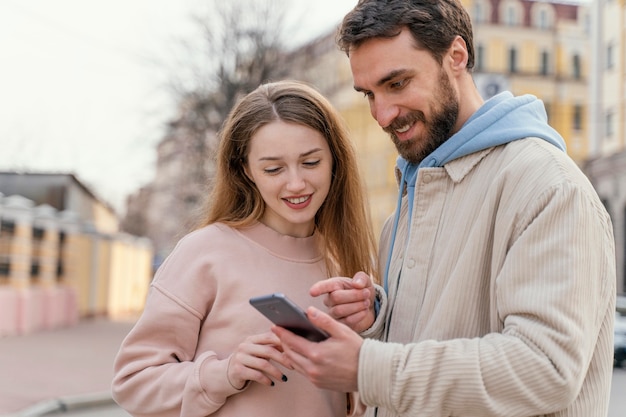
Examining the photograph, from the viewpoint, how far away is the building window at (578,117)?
157ft

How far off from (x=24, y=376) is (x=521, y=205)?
1267 centimetres

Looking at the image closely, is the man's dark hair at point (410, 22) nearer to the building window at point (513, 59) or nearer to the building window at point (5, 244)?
the building window at point (5, 244)

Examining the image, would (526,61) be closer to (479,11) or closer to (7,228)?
(479,11)

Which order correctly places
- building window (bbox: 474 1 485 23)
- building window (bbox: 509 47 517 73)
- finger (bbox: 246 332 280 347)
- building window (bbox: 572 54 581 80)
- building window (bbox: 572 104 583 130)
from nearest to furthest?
1. finger (bbox: 246 332 280 347)
2. building window (bbox: 572 104 583 130)
3. building window (bbox: 572 54 581 80)
4. building window (bbox: 474 1 485 23)
5. building window (bbox: 509 47 517 73)

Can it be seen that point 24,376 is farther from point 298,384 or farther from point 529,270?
point 529,270

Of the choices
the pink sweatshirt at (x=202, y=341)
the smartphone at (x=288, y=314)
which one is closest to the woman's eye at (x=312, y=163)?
the pink sweatshirt at (x=202, y=341)

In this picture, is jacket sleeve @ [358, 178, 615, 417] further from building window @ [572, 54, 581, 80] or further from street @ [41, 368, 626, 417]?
building window @ [572, 54, 581, 80]

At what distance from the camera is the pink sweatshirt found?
290 centimetres

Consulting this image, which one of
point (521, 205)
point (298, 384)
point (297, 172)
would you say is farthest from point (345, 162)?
point (521, 205)

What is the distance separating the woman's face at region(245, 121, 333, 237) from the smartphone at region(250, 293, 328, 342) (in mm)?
800

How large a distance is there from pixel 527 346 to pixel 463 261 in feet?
1.08

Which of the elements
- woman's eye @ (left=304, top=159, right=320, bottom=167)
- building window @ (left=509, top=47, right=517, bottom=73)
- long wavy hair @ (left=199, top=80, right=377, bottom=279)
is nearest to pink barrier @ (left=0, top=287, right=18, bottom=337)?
long wavy hair @ (left=199, top=80, right=377, bottom=279)

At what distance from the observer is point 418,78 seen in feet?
8.43

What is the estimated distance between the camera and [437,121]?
2.61m
